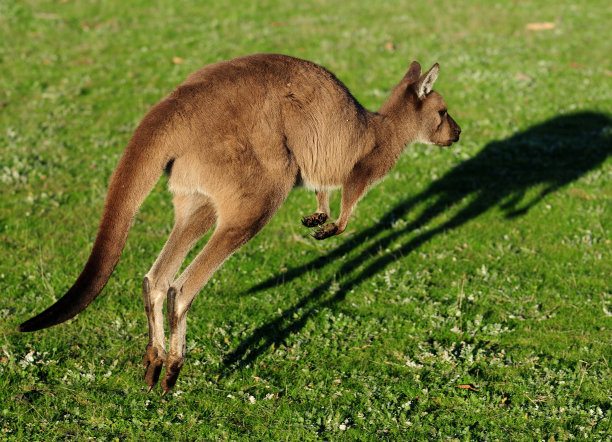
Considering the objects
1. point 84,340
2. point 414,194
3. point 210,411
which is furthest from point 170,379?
point 414,194

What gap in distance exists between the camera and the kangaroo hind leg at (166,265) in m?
5.69

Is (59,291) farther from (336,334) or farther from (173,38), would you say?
(173,38)

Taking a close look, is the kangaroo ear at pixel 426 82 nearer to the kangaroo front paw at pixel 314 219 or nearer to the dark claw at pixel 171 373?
the kangaroo front paw at pixel 314 219

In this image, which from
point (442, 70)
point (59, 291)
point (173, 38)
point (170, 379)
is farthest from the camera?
point (173, 38)

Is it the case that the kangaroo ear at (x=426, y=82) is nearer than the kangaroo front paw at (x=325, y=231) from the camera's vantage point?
No

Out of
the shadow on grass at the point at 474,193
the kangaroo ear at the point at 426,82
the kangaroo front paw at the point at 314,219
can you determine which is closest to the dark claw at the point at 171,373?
the shadow on grass at the point at 474,193

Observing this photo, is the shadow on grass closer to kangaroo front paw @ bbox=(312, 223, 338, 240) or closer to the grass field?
the grass field

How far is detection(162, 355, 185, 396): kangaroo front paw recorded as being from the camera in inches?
219

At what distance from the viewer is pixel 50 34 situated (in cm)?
1934

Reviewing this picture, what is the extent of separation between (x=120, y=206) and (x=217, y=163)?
897mm

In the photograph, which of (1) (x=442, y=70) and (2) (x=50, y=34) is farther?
(2) (x=50, y=34)

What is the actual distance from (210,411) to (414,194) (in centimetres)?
578

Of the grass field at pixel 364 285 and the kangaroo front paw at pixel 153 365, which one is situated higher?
the kangaroo front paw at pixel 153 365

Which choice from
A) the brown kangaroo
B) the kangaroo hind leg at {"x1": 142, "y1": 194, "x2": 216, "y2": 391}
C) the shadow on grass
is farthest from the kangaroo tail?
the shadow on grass
